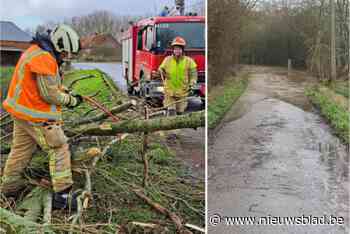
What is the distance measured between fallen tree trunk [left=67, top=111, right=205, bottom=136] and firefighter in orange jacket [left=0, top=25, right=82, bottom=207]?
0.23 metres

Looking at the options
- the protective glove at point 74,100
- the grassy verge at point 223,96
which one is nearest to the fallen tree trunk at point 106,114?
the protective glove at point 74,100

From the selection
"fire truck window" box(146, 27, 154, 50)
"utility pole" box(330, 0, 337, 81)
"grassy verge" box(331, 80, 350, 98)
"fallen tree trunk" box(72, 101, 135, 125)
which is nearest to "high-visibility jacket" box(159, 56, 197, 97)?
"fire truck window" box(146, 27, 154, 50)

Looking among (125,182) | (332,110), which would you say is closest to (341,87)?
(332,110)

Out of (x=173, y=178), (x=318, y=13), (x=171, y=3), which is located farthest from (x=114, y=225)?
(x=318, y=13)

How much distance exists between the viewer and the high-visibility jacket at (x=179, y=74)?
229 cm

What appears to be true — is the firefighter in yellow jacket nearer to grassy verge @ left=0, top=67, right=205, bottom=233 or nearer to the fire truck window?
the fire truck window

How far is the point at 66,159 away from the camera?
7.96 feet

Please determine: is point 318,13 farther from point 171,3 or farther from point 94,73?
point 94,73

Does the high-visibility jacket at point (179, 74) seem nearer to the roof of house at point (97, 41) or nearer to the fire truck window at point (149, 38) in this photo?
the fire truck window at point (149, 38)

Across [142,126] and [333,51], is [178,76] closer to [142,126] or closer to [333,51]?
[142,126]

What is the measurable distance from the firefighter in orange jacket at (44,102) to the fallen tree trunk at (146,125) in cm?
23

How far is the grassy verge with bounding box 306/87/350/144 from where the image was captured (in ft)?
8.74

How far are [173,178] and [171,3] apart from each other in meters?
0.99

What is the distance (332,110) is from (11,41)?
2.03m
